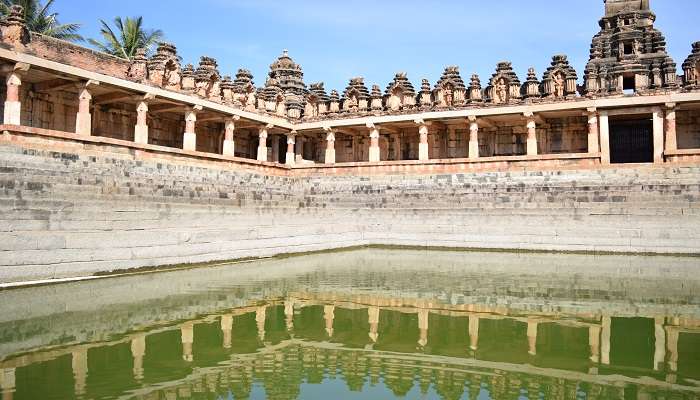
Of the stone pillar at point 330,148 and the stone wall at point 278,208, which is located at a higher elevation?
the stone pillar at point 330,148

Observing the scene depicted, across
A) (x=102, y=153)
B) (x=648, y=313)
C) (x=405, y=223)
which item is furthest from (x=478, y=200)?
(x=102, y=153)

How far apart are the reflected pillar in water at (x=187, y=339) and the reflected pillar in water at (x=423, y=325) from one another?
2.47m

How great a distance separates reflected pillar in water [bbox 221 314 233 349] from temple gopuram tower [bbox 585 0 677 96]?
62.9 ft

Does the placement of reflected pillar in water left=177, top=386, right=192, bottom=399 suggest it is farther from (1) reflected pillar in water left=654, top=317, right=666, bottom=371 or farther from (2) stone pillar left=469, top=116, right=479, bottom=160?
(2) stone pillar left=469, top=116, right=479, bottom=160

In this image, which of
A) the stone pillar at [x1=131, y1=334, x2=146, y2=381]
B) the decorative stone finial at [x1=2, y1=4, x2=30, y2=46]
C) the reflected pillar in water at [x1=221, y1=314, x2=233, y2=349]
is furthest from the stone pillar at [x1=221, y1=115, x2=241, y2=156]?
the stone pillar at [x1=131, y1=334, x2=146, y2=381]

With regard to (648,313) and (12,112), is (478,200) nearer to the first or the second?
(648,313)

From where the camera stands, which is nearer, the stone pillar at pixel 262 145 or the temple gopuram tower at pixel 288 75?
the stone pillar at pixel 262 145

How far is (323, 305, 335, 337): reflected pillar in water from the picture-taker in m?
6.57

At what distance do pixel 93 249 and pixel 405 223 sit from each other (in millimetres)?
10558

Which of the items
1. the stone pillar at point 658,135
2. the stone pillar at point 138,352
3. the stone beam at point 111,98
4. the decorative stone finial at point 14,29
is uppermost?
the decorative stone finial at point 14,29

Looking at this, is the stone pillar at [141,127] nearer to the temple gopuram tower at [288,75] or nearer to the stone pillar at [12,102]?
the stone pillar at [12,102]

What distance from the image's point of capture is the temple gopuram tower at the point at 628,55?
21.0 metres

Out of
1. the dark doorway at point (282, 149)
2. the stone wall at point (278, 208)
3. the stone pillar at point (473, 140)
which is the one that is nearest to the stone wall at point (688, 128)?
the stone wall at point (278, 208)

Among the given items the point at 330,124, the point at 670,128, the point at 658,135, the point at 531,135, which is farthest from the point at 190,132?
the point at 670,128
